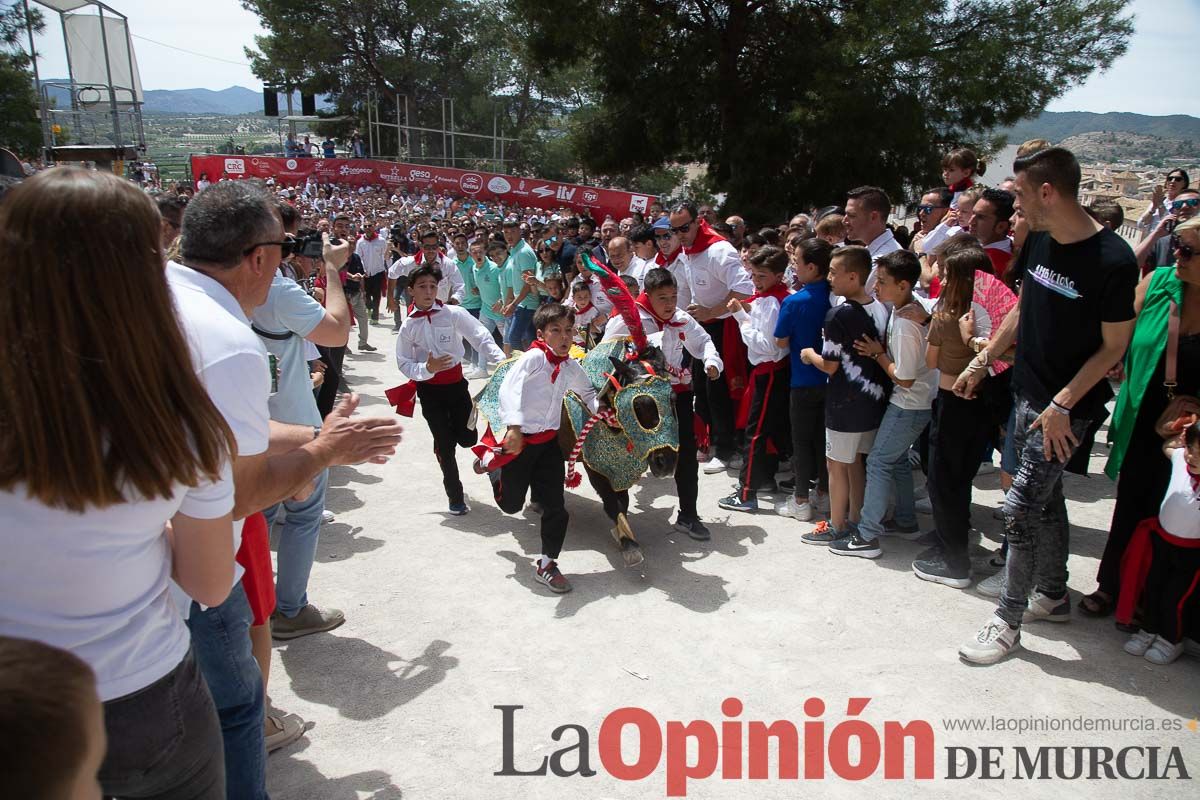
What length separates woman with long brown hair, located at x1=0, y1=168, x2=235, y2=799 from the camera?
132cm

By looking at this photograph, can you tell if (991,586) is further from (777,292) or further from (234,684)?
(234,684)

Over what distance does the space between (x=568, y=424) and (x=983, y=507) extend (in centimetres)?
298

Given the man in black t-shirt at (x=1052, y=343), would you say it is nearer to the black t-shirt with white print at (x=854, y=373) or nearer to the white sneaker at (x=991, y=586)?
the white sneaker at (x=991, y=586)

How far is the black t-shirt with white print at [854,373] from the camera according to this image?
467 centimetres

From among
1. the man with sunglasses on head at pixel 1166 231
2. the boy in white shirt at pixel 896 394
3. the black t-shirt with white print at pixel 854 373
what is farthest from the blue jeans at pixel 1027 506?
the man with sunglasses on head at pixel 1166 231

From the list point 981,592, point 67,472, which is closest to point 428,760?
point 67,472

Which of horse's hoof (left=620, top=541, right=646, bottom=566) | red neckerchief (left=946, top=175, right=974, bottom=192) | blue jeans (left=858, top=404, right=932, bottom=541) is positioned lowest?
horse's hoof (left=620, top=541, right=646, bottom=566)

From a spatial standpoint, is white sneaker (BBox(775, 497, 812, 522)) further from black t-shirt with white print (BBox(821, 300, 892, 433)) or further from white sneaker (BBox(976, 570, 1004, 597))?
white sneaker (BBox(976, 570, 1004, 597))

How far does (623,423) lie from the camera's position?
4727 millimetres

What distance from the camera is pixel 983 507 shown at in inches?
216

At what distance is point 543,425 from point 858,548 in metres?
2.07

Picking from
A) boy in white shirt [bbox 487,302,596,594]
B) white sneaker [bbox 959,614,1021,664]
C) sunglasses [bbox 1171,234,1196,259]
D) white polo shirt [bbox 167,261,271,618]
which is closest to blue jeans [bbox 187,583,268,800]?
white polo shirt [bbox 167,261,271,618]

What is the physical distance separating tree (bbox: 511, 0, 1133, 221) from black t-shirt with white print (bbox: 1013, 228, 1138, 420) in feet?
48.3

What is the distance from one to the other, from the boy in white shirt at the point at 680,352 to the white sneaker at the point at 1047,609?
1.90 metres
